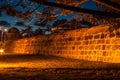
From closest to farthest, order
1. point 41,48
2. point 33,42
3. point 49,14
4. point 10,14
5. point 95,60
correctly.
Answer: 1. point 10,14
2. point 49,14
3. point 95,60
4. point 41,48
5. point 33,42

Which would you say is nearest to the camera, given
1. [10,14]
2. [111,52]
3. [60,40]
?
[10,14]

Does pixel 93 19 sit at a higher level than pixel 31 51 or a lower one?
higher

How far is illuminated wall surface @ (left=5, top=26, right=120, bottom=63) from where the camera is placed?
580 inches

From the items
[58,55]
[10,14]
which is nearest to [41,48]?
[58,55]

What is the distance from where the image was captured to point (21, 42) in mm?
27953

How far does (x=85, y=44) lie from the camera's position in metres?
17.0

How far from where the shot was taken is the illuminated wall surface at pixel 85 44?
14742 mm

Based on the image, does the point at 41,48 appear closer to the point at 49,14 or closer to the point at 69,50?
the point at 69,50

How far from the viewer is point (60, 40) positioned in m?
20.2

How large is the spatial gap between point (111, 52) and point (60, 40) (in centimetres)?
593

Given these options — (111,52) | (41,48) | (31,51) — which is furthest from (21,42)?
(111,52)

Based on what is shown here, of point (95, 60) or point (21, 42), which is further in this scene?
point (21, 42)

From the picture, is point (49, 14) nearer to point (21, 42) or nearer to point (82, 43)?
point (82, 43)

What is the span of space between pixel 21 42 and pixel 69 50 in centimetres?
1009
